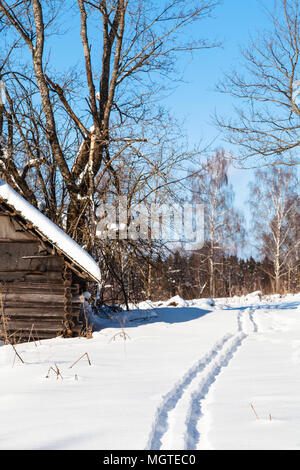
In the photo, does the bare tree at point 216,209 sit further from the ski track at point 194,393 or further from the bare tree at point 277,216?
the ski track at point 194,393

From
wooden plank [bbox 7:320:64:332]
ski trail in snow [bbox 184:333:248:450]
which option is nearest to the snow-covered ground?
ski trail in snow [bbox 184:333:248:450]

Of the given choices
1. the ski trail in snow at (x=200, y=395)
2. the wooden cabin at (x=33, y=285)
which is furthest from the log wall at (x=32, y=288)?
the ski trail in snow at (x=200, y=395)

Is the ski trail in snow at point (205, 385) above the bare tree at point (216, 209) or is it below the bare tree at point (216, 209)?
below

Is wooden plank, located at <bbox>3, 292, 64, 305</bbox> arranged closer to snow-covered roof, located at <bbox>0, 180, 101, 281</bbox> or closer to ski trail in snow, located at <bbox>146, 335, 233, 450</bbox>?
snow-covered roof, located at <bbox>0, 180, 101, 281</bbox>

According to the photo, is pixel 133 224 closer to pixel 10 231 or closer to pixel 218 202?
pixel 10 231

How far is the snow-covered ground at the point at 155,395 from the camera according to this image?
333 centimetres

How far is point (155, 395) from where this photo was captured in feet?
14.8

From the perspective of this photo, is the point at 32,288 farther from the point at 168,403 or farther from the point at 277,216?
the point at 277,216

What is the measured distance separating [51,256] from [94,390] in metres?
5.63

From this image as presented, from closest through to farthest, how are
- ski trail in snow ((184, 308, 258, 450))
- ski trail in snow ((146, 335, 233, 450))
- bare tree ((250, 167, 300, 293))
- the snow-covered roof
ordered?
ski trail in snow ((146, 335, 233, 450)) < ski trail in snow ((184, 308, 258, 450)) < the snow-covered roof < bare tree ((250, 167, 300, 293))

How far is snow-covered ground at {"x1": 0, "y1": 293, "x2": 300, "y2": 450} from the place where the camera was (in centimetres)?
333

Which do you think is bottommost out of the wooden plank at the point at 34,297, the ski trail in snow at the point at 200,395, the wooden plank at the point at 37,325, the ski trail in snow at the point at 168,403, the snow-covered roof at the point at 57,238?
the ski trail in snow at the point at 200,395
